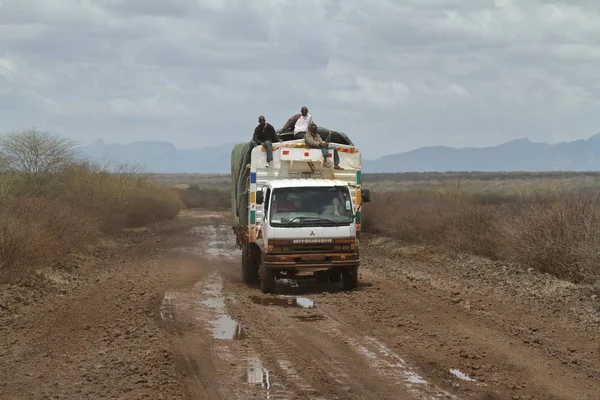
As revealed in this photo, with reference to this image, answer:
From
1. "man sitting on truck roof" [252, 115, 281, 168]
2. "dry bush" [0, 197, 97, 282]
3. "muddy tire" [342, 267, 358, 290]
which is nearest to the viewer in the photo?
"muddy tire" [342, 267, 358, 290]

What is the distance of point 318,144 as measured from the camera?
1778 cm

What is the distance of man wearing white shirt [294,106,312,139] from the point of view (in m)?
18.8

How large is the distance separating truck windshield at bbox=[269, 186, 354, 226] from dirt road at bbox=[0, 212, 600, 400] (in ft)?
4.97

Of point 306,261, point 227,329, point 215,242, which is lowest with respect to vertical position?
point 215,242

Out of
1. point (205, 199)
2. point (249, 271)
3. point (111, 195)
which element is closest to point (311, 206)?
point (249, 271)

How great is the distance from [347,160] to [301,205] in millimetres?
1863

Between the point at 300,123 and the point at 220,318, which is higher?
the point at 300,123

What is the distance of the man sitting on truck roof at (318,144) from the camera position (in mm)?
17734

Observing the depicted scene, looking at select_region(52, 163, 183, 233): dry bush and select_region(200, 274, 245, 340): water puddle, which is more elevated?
select_region(52, 163, 183, 233): dry bush

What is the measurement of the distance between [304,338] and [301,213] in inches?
220

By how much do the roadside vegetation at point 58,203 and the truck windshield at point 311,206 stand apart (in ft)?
19.2

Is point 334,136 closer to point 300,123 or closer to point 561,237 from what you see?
point 300,123

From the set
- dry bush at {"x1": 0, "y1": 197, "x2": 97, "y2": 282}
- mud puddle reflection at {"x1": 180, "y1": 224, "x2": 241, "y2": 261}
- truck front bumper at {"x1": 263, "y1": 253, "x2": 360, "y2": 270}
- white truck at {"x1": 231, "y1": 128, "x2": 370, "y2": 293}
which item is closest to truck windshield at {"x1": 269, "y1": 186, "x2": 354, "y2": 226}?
white truck at {"x1": 231, "y1": 128, "x2": 370, "y2": 293}

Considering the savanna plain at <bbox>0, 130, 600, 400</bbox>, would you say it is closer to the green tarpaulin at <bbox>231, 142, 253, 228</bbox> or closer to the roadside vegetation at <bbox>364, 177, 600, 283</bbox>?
the roadside vegetation at <bbox>364, 177, 600, 283</bbox>
